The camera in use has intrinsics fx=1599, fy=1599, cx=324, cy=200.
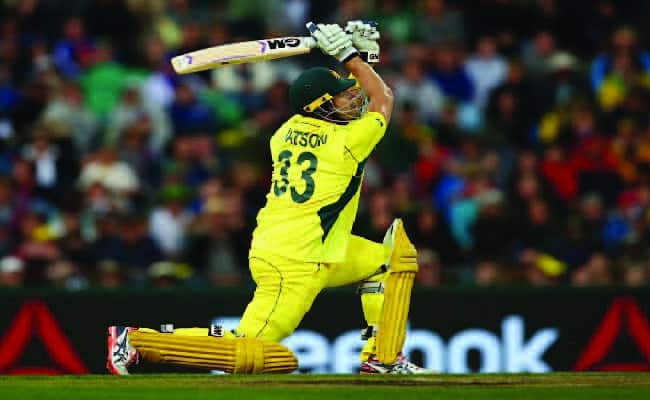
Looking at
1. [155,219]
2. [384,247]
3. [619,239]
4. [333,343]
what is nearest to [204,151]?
[155,219]

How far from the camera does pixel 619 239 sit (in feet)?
47.5

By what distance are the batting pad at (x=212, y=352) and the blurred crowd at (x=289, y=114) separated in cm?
455

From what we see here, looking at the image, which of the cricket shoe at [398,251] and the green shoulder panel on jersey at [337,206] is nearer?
the green shoulder panel on jersey at [337,206]

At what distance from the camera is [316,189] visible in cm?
916

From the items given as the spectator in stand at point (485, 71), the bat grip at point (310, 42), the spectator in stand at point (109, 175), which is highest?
the spectator in stand at point (485, 71)

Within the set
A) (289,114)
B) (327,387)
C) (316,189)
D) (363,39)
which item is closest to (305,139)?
(316,189)

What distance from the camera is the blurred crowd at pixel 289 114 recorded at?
14.0 metres

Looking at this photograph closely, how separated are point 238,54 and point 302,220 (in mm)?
1182

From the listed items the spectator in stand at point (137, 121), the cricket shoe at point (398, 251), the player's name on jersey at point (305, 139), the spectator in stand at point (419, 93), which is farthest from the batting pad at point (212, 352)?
the spectator in stand at point (419, 93)

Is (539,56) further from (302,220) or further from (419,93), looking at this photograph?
(302,220)

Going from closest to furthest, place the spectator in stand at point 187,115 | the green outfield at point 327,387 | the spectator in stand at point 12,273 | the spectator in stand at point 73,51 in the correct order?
the green outfield at point 327,387
the spectator in stand at point 12,273
the spectator in stand at point 187,115
the spectator in stand at point 73,51

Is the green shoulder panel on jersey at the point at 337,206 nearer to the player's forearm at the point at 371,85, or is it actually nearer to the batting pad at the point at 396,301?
the player's forearm at the point at 371,85

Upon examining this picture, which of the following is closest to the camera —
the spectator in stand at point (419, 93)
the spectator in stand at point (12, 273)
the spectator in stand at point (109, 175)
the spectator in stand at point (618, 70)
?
the spectator in stand at point (12, 273)

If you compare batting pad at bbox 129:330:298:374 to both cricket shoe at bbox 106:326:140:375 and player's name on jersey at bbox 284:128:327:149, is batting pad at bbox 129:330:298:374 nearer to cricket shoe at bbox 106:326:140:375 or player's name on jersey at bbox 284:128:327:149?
cricket shoe at bbox 106:326:140:375
